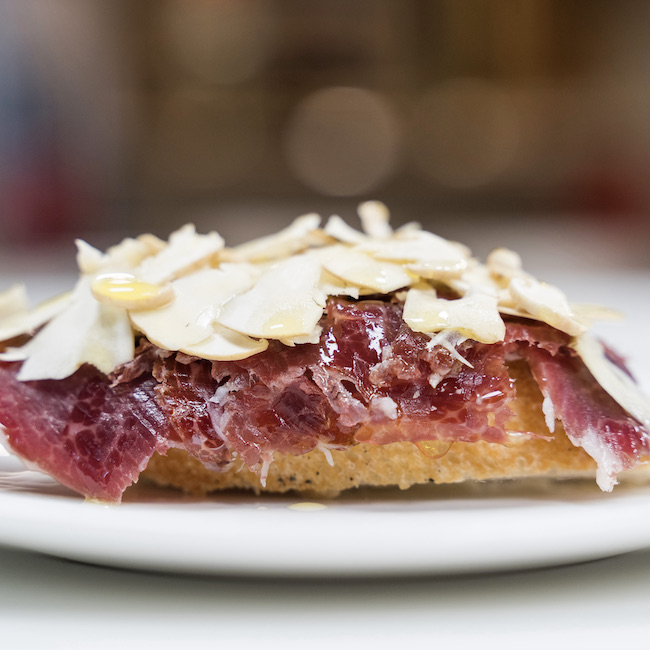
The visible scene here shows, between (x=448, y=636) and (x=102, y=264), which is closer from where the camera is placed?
(x=448, y=636)

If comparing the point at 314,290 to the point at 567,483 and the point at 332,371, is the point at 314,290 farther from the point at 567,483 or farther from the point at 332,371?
the point at 567,483

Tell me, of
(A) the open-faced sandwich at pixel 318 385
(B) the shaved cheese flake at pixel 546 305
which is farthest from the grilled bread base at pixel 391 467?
(B) the shaved cheese flake at pixel 546 305

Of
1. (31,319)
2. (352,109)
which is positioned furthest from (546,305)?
(352,109)

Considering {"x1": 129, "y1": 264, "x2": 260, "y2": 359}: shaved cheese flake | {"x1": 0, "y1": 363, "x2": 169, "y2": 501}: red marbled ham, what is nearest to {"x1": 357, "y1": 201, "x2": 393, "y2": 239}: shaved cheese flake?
{"x1": 129, "y1": 264, "x2": 260, "y2": 359}: shaved cheese flake

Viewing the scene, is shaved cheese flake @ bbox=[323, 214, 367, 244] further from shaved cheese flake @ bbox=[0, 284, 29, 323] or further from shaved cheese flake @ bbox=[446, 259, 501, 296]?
shaved cheese flake @ bbox=[0, 284, 29, 323]

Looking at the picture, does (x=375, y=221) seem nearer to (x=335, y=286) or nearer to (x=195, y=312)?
(x=335, y=286)

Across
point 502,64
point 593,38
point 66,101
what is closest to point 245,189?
point 66,101
